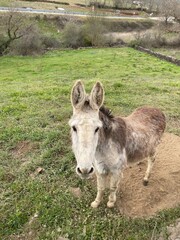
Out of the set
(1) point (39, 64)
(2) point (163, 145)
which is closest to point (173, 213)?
(2) point (163, 145)

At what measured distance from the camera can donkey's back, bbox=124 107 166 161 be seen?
5992 mm

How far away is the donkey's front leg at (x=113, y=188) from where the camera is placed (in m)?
5.55

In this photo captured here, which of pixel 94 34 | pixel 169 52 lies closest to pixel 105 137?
pixel 169 52

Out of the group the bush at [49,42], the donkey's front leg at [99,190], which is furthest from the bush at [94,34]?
the donkey's front leg at [99,190]

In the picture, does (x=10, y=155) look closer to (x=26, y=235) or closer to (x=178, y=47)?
(x=26, y=235)

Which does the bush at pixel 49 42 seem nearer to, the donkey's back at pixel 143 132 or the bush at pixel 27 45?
the bush at pixel 27 45

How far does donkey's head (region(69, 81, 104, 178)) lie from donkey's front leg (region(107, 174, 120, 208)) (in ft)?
4.82

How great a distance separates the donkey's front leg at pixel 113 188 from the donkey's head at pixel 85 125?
1.47 metres

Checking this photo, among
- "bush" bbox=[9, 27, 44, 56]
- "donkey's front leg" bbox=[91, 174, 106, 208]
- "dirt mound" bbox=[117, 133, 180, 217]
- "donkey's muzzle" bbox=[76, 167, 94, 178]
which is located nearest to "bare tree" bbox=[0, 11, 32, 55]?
"bush" bbox=[9, 27, 44, 56]

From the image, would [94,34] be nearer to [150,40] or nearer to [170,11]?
[150,40]

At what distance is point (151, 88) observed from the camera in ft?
47.1

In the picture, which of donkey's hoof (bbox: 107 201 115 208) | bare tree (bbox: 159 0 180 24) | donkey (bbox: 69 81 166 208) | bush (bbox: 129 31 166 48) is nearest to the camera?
donkey (bbox: 69 81 166 208)

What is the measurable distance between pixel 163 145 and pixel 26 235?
4.64 metres

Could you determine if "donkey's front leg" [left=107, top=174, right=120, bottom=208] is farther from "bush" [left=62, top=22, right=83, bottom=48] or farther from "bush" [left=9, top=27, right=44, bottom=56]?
"bush" [left=62, top=22, right=83, bottom=48]
